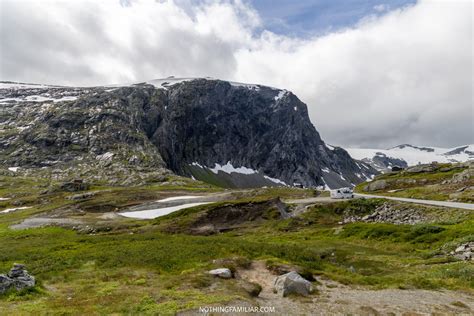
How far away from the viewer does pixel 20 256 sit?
115ft

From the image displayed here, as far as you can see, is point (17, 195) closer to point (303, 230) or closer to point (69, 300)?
point (303, 230)

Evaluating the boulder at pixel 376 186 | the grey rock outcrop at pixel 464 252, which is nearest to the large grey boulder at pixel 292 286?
the grey rock outcrop at pixel 464 252

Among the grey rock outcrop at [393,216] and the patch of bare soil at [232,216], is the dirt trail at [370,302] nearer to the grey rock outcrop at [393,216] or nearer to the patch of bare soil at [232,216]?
the grey rock outcrop at [393,216]

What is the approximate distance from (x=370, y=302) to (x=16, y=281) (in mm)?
21958

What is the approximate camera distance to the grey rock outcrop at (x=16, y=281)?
20.3 metres

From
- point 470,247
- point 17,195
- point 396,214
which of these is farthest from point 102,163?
point 470,247

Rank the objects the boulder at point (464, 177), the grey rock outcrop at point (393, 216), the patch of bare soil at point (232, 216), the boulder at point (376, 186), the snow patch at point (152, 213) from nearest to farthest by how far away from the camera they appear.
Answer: the grey rock outcrop at point (393, 216) < the patch of bare soil at point (232, 216) < the snow patch at point (152, 213) < the boulder at point (464, 177) < the boulder at point (376, 186)

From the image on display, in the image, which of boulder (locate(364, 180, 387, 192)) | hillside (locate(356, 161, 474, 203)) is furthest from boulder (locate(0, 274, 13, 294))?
boulder (locate(364, 180, 387, 192))

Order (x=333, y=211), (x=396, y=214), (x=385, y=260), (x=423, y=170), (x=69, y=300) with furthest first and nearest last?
(x=423, y=170) < (x=333, y=211) < (x=396, y=214) < (x=385, y=260) < (x=69, y=300)

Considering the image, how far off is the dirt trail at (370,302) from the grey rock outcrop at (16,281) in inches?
589

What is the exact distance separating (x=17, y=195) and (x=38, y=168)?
65.6m

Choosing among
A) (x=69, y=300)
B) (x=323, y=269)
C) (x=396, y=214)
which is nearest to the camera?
(x=69, y=300)

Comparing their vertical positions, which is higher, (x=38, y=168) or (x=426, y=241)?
(x=38, y=168)

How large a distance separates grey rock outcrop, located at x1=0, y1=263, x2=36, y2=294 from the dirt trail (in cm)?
1497
